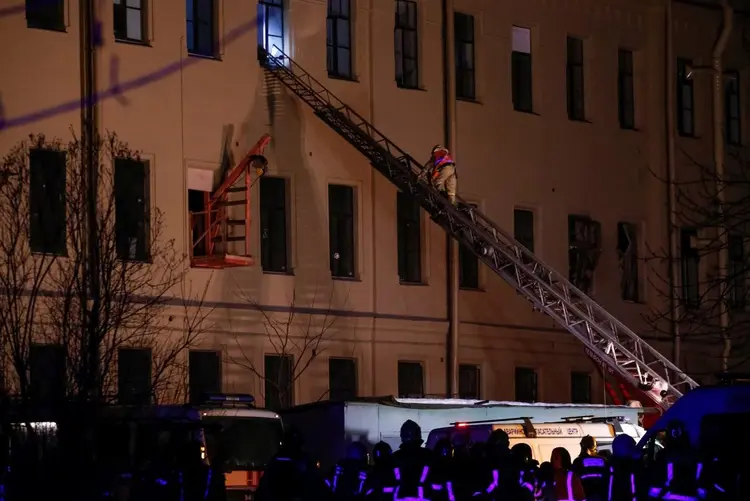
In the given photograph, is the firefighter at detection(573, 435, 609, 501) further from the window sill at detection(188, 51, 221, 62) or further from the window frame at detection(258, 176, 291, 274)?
the window sill at detection(188, 51, 221, 62)

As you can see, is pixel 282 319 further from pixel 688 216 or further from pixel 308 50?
pixel 688 216

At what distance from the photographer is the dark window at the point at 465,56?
33.6 m

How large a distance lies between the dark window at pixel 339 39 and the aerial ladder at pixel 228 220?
236 cm

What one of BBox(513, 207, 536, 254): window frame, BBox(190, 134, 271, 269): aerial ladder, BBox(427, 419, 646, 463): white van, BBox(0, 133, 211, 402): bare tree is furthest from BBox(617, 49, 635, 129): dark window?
BBox(427, 419, 646, 463): white van

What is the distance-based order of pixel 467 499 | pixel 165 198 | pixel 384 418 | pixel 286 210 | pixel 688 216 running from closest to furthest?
pixel 467 499
pixel 384 418
pixel 165 198
pixel 286 210
pixel 688 216

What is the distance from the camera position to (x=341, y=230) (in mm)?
31781

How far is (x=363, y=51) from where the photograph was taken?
31938mm

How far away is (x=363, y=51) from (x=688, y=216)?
29.0ft

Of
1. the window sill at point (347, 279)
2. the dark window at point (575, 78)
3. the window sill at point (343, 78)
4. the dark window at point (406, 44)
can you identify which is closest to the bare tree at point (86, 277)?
the window sill at point (347, 279)

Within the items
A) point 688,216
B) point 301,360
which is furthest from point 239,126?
point 688,216

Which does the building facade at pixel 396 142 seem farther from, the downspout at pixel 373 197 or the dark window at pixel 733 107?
the dark window at pixel 733 107

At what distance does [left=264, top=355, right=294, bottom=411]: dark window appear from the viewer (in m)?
30.2

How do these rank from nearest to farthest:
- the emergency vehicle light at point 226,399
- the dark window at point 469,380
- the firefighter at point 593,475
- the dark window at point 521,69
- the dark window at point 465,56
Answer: the firefighter at point 593,475 → the emergency vehicle light at point 226,399 → the dark window at point 469,380 → the dark window at point 465,56 → the dark window at point 521,69

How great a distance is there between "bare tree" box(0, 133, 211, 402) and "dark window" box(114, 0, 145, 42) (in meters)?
1.71
